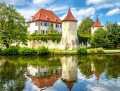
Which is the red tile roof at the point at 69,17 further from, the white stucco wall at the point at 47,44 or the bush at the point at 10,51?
the bush at the point at 10,51

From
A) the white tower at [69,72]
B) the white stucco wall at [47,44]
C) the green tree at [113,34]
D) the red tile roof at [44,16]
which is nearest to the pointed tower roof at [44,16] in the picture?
the red tile roof at [44,16]

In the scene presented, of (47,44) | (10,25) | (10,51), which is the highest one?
(10,25)

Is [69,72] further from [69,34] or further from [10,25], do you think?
[69,34]

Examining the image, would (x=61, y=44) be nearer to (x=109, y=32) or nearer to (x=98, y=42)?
(x=98, y=42)

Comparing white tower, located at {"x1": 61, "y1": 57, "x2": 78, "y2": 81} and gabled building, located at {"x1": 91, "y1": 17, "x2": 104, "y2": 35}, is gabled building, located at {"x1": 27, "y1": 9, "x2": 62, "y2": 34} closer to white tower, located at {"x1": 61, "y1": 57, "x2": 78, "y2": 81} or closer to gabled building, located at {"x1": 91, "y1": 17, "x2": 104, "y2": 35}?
gabled building, located at {"x1": 91, "y1": 17, "x2": 104, "y2": 35}

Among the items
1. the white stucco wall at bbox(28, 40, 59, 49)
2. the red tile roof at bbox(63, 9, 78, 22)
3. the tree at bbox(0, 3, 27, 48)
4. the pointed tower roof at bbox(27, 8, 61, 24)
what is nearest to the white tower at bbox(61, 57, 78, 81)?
the tree at bbox(0, 3, 27, 48)

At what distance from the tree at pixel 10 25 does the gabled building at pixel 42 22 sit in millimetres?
10798

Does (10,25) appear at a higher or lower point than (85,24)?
lower

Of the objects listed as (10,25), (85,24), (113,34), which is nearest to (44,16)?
(10,25)

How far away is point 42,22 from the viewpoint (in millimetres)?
37344

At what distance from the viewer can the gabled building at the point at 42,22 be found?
37000 mm

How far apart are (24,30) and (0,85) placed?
66.1ft

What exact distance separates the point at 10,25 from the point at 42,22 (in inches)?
505

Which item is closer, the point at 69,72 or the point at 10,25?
the point at 69,72
